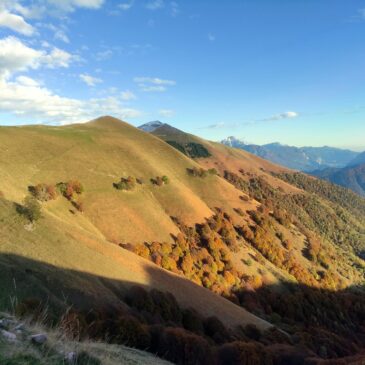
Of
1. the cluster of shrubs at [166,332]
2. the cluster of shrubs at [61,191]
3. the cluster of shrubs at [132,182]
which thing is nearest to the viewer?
the cluster of shrubs at [166,332]

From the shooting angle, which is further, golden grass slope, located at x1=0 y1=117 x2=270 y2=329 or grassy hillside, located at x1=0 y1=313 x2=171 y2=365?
golden grass slope, located at x1=0 y1=117 x2=270 y2=329

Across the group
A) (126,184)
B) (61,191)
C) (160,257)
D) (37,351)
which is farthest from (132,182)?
(37,351)

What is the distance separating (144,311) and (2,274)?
48.6ft

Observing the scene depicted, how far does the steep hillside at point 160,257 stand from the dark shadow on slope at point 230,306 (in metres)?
0.20

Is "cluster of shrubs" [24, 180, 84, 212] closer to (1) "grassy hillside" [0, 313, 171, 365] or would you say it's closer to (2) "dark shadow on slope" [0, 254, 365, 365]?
(2) "dark shadow on slope" [0, 254, 365, 365]

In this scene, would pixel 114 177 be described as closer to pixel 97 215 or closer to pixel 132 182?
pixel 132 182

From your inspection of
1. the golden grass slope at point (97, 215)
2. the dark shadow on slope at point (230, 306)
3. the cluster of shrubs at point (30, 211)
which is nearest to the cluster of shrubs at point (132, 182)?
the golden grass slope at point (97, 215)

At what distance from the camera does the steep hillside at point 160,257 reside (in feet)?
104

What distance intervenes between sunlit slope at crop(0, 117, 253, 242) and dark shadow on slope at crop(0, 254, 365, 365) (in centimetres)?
2276

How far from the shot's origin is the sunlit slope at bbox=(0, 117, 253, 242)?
7294 centimetres

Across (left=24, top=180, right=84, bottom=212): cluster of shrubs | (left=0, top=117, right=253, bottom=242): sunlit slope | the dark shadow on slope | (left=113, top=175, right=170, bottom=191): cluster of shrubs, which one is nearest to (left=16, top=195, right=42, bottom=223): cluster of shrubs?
the dark shadow on slope

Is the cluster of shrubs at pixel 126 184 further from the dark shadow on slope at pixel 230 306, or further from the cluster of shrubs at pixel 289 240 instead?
the dark shadow on slope at pixel 230 306

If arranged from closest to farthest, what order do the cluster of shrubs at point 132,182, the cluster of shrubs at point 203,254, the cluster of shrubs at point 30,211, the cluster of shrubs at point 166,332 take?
the cluster of shrubs at point 166,332
the cluster of shrubs at point 30,211
the cluster of shrubs at point 203,254
the cluster of shrubs at point 132,182

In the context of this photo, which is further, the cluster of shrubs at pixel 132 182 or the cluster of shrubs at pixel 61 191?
the cluster of shrubs at pixel 132 182
